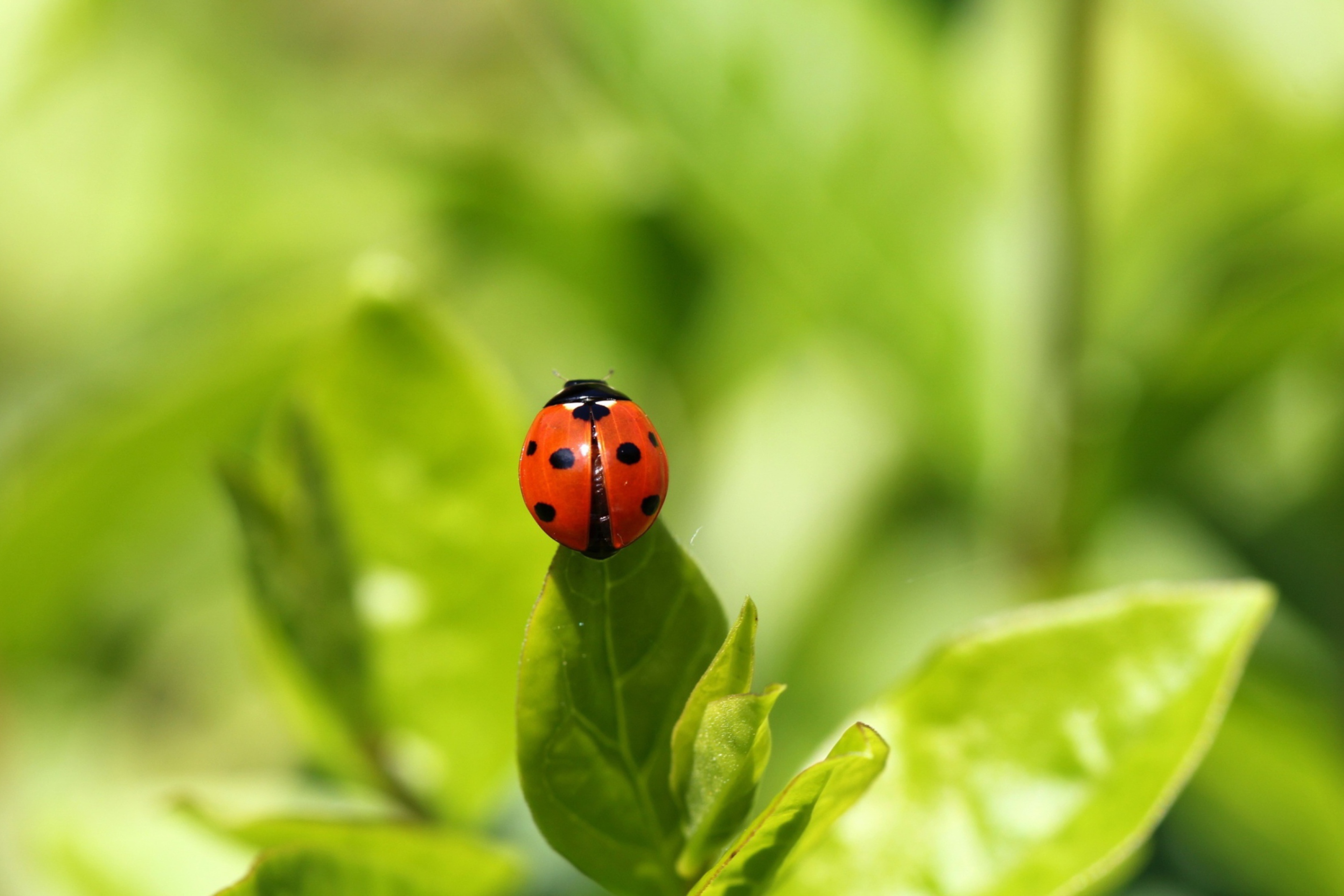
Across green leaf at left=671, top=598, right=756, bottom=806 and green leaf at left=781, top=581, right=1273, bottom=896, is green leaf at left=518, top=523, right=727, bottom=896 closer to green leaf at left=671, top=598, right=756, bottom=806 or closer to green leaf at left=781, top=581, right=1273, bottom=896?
green leaf at left=671, top=598, right=756, bottom=806

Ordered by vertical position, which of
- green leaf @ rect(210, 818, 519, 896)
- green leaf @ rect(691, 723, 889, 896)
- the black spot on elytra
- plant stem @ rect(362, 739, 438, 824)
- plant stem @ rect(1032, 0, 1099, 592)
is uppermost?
plant stem @ rect(1032, 0, 1099, 592)

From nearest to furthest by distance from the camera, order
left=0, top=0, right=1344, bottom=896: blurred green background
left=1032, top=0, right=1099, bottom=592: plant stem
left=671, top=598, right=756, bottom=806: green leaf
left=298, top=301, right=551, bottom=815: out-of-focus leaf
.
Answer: left=671, top=598, right=756, bottom=806: green leaf < left=298, top=301, right=551, bottom=815: out-of-focus leaf < left=0, top=0, right=1344, bottom=896: blurred green background < left=1032, top=0, right=1099, bottom=592: plant stem

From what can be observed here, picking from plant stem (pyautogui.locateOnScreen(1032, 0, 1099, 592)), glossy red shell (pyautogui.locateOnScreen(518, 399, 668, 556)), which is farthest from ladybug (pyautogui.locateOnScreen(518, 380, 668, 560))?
plant stem (pyautogui.locateOnScreen(1032, 0, 1099, 592))

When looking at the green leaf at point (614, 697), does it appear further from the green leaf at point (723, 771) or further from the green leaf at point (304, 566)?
the green leaf at point (304, 566)

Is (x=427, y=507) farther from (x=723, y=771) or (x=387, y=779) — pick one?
(x=723, y=771)

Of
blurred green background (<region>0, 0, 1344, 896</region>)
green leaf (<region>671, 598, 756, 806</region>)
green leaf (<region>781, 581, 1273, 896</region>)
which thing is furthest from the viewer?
blurred green background (<region>0, 0, 1344, 896</region>)

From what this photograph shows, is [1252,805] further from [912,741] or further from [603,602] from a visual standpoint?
[603,602]

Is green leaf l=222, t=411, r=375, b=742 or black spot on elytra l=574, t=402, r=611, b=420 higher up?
black spot on elytra l=574, t=402, r=611, b=420

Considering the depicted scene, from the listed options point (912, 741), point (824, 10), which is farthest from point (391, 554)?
A: point (824, 10)
